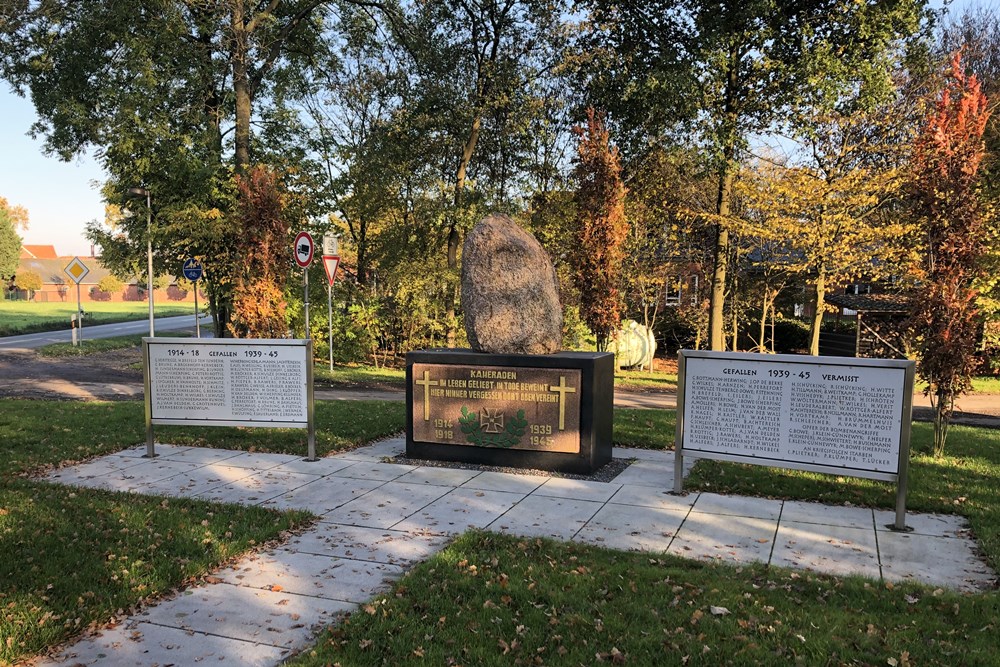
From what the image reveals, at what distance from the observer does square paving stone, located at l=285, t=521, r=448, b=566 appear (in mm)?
5125

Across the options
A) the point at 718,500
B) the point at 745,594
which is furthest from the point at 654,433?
the point at 745,594

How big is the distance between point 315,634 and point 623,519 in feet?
10.0

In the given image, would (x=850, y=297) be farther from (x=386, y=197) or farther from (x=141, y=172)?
(x=141, y=172)

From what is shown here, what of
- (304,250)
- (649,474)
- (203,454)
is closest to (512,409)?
(649,474)

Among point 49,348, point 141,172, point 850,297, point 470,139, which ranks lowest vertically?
point 49,348

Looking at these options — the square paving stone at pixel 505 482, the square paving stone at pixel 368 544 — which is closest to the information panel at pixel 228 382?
the square paving stone at pixel 505 482

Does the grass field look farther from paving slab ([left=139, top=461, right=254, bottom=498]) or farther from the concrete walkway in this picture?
paving slab ([left=139, top=461, right=254, bottom=498])

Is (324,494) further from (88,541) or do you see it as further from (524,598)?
(524,598)

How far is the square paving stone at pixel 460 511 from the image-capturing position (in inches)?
229

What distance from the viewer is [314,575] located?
4.77 meters

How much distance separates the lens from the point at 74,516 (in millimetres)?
5777

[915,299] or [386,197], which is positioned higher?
[386,197]

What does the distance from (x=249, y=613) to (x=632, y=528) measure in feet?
10.2

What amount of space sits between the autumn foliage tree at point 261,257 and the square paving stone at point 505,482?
527 cm
